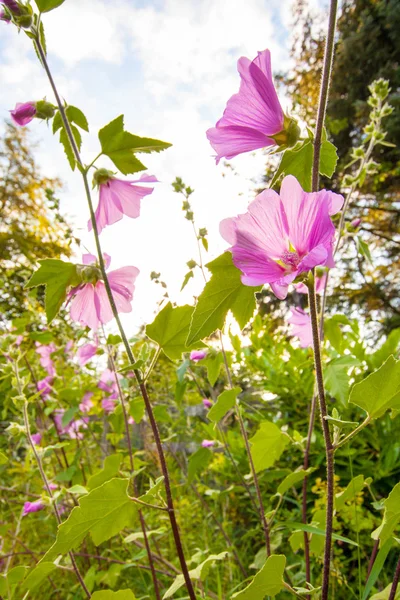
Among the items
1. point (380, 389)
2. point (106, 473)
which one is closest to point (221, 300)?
point (380, 389)

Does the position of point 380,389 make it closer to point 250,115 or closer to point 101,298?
point 250,115

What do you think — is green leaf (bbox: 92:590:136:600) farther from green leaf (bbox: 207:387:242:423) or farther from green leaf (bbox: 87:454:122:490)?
green leaf (bbox: 207:387:242:423)

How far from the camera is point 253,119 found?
563mm

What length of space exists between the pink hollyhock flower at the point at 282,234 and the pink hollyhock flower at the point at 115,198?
34cm

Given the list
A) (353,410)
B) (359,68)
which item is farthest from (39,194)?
(353,410)

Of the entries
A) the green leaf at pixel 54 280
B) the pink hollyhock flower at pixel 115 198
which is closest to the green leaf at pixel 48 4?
the pink hollyhock flower at pixel 115 198

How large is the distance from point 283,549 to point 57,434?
46.0 inches

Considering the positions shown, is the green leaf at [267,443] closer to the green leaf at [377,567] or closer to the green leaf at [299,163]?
the green leaf at [377,567]

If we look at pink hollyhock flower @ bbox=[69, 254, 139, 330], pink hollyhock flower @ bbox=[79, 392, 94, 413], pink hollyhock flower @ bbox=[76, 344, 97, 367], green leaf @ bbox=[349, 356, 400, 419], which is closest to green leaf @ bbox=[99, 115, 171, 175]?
pink hollyhock flower @ bbox=[69, 254, 139, 330]

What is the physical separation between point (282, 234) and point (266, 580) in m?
0.46

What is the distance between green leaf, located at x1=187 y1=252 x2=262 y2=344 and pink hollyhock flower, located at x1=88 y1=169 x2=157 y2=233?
0.37 metres

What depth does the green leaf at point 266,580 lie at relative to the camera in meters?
0.54

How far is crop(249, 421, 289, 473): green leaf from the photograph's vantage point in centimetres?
96

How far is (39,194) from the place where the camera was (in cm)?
959
